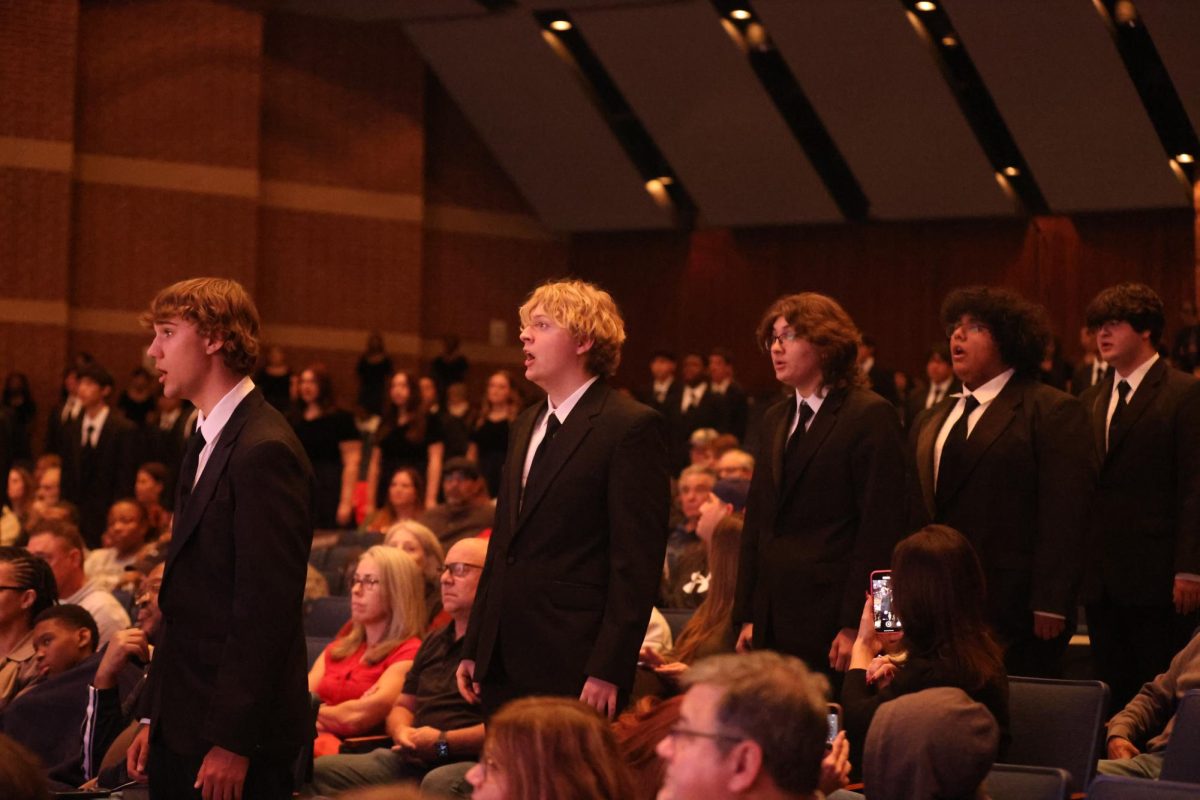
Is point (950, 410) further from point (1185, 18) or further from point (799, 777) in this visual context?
point (1185, 18)

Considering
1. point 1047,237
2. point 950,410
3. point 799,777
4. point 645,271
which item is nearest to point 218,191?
point 645,271

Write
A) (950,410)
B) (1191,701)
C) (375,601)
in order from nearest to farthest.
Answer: (1191,701) < (950,410) < (375,601)

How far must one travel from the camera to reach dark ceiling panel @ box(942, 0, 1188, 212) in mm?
13562

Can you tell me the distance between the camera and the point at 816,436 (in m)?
4.55

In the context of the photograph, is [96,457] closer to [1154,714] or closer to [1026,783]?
[1154,714]

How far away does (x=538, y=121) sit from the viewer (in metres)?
16.3

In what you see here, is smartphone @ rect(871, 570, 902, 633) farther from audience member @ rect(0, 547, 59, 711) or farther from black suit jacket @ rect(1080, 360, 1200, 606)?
audience member @ rect(0, 547, 59, 711)

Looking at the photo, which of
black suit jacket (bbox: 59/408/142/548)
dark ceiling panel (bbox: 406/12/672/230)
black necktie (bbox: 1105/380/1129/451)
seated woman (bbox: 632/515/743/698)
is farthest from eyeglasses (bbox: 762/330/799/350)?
dark ceiling panel (bbox: 406/12/672/230)

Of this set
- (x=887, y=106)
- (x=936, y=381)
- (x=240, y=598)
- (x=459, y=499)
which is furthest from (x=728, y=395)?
(x=240, y=598)

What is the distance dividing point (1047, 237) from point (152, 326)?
13.3 metres

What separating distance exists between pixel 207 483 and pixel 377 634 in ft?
8.44

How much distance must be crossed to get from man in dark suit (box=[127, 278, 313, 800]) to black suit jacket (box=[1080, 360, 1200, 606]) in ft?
9.54

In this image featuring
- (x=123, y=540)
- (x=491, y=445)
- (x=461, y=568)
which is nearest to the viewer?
(x=461, y=568)

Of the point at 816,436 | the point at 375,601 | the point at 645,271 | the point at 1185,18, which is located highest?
the point at 1185,18
